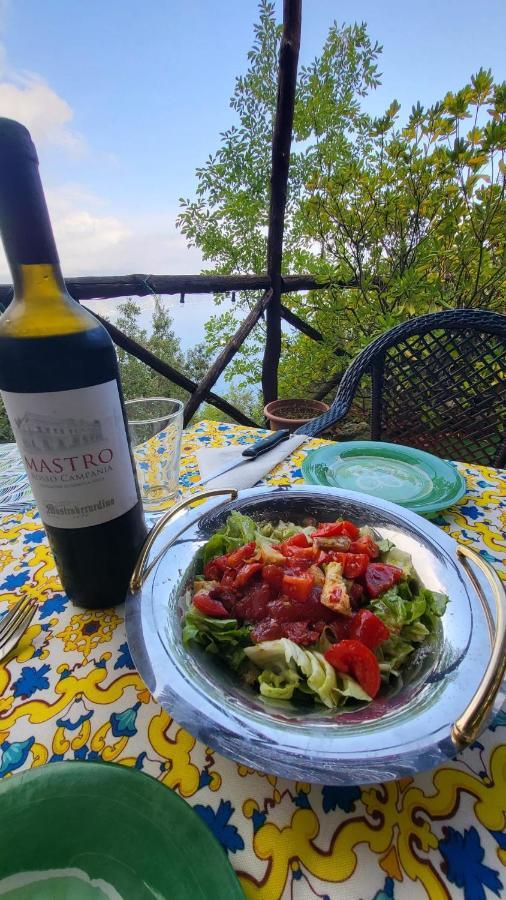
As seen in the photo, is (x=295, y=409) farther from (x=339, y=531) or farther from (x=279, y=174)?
(x=339, y=531)

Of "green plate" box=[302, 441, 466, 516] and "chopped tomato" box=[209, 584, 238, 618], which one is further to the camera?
"green plate" box=[302, 441, 466, 516]

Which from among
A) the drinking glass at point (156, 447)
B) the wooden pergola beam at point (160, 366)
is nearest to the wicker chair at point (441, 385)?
the drinking glass at point (156, 447)

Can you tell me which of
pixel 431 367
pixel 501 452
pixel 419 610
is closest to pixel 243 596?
pixel 419 610

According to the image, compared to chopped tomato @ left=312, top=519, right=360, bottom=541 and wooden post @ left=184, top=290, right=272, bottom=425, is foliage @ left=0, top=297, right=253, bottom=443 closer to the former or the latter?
wooden post @ left=184, top=290, right=272, bottom=425

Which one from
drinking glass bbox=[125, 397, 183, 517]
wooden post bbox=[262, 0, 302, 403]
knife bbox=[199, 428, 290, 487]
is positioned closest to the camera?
drinking glass bbox=[125, 397, 183, 517]

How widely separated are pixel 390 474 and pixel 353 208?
68.3 inches

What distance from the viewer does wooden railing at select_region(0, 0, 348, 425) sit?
1591 mm

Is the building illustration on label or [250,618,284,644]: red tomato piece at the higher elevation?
the building illustration on label

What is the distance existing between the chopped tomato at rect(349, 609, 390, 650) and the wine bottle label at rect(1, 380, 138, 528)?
0.31 metres

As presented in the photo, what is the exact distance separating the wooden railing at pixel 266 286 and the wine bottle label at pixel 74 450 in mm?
739

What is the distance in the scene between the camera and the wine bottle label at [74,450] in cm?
41

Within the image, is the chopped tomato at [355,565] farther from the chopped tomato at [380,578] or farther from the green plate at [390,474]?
the green plate at [390,474]

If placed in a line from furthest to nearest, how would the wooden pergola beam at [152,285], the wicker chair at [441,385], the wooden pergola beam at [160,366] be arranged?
Answer: the wooden pergola beam at [160,366] → the wooden pergola beam at [152,285] → the wicker chair at [441,385]

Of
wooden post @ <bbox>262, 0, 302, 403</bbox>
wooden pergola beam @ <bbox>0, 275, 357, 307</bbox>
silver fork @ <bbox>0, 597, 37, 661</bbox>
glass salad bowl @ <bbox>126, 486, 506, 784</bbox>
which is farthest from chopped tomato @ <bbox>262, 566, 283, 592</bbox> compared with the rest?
wooden post @ <bbox>262, 0, 302, 403</bbox>
